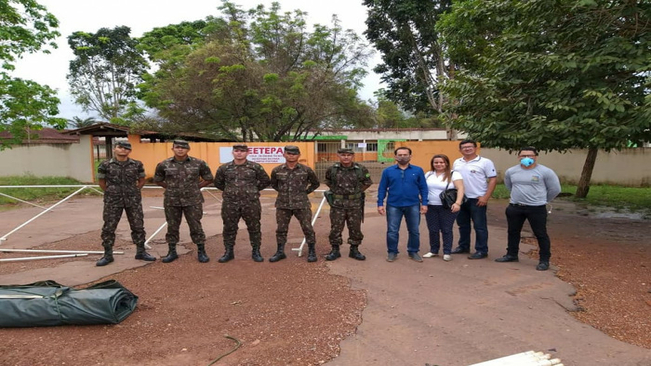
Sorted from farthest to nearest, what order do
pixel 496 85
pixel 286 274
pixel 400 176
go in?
pixel 496 85 < pixel 400 176 < pixel 286 274

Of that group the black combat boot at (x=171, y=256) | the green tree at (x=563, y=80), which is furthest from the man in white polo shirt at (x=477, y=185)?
the black combat boot at (x=171, y=256)

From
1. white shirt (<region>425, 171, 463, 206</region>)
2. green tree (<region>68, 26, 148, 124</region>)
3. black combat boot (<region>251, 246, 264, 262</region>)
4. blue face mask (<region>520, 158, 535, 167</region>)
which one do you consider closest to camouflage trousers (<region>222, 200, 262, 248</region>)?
black combat boot (<region>251, 246, 264, 262</region>)

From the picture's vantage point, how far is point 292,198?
5191 mm

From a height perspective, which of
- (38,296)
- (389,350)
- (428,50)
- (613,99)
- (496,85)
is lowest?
(389,350)

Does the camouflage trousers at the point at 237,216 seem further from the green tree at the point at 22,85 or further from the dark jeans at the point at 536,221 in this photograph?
the green tree at the point at 22,85

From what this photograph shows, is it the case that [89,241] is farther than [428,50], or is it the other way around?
[428,50]

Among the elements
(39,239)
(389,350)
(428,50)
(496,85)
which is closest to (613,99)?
(496,85)

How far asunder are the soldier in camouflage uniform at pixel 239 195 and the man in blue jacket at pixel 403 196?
5.44ft

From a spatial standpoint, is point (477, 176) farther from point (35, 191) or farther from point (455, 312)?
point (35, 191)

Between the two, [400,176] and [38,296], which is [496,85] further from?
[38,296]

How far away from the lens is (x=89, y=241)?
6633 mm

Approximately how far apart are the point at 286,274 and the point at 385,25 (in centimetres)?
1807

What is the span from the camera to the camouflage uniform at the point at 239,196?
204 inches

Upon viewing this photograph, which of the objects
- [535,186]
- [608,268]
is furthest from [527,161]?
[608,268]
